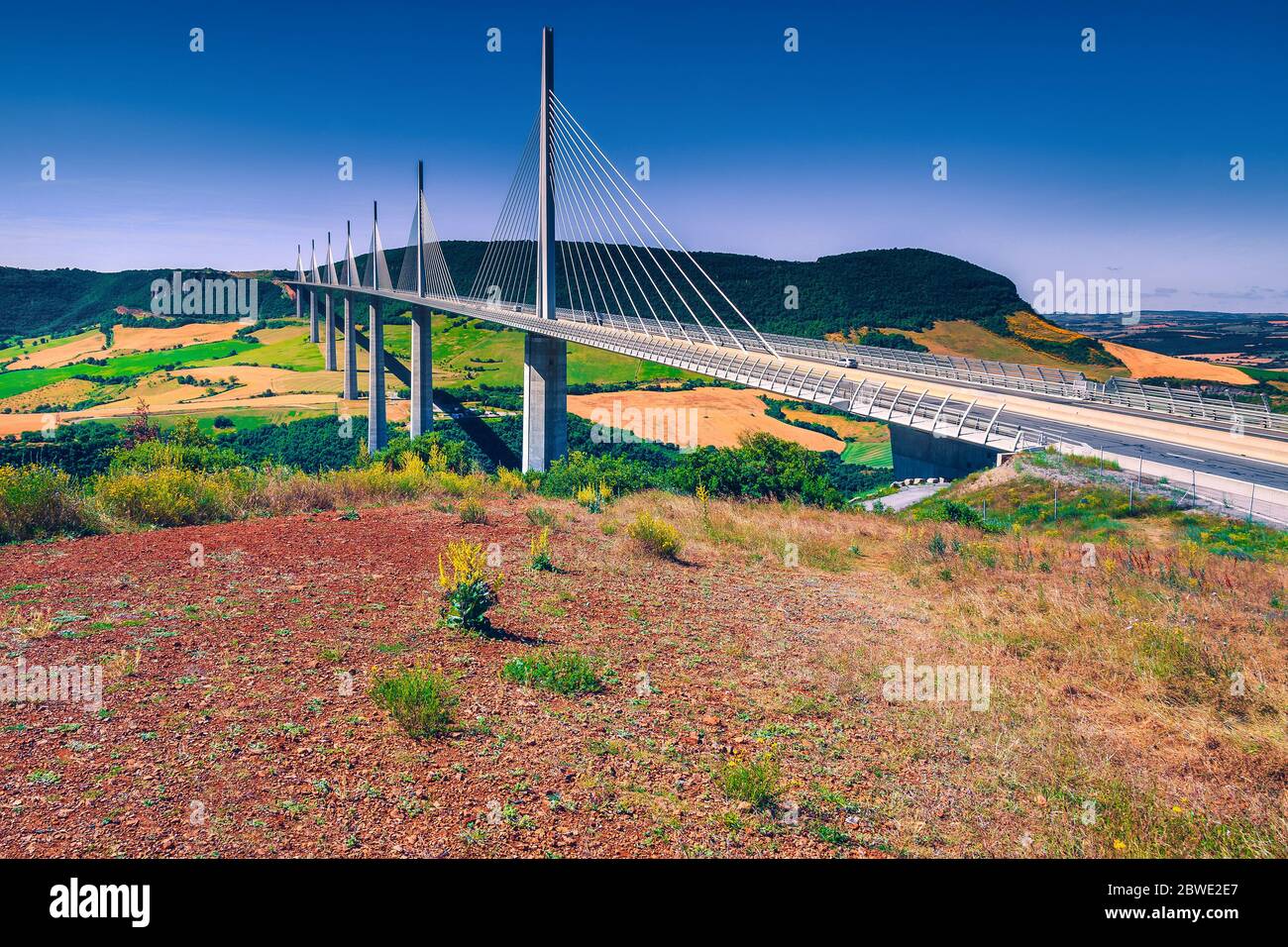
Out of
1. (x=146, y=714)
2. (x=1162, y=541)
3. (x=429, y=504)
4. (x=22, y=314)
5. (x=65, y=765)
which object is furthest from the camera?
(x=22, y=314)

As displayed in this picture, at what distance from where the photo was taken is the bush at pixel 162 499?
1634 centimetres

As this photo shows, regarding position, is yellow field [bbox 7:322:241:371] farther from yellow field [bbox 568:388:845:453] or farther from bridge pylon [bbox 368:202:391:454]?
yellow field [bbox 568:388:845:453]

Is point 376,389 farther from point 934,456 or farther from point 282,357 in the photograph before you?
point 934,456

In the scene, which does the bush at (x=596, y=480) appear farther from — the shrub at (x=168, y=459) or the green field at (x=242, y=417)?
the green field at (x=242, y=417)

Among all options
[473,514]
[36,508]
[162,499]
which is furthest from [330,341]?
[473,514]

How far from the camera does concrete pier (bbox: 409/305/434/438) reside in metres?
72.9

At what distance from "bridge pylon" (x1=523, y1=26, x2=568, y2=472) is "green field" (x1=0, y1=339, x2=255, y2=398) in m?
78.4

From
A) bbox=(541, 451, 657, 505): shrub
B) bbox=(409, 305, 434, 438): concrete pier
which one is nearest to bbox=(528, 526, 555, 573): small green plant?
bbox=(541, 451, 657, 505): shrub

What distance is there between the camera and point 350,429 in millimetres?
76125

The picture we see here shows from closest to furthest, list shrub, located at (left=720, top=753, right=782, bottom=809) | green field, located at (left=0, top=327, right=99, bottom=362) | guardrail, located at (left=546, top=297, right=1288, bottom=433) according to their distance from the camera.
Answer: shrub, located at (left=720, top=753, right=782, bottom=809), guardrail, located at (left=546, top=297, right=1288, bottom=433), green field, located at (left=0, top=327, right=99, bottom=362)

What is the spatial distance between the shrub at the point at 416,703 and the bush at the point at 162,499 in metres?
10.9

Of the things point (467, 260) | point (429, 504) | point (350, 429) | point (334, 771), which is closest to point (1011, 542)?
point (429, 504)

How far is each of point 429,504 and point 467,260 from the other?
129m
